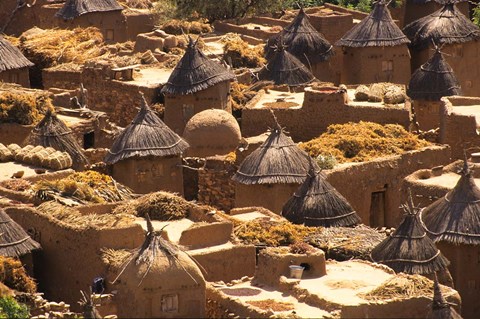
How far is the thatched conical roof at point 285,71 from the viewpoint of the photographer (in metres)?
64.1

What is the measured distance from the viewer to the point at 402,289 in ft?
135

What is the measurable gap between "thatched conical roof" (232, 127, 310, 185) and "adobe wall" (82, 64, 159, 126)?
993cm

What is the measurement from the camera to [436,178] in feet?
175

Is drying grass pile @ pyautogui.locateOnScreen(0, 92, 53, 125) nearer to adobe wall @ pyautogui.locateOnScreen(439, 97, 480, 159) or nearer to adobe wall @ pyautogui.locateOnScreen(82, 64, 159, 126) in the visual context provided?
adobe wall @ pyautogui.locateOnScreen(82, 64, 159, 126)

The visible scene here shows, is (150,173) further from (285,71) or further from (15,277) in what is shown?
(285,71)

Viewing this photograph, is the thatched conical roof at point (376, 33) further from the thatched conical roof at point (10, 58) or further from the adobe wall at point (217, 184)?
the adobe wall at point (217, 184)

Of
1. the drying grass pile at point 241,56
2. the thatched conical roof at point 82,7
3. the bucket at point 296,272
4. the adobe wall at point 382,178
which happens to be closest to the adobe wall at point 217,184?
the adobe wall at point 382,178

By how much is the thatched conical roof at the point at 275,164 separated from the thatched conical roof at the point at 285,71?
1078cm

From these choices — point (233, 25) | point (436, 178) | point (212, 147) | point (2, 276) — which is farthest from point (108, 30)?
point (2, 276)

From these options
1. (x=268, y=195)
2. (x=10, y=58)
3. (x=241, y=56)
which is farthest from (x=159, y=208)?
(x=241, y=56)

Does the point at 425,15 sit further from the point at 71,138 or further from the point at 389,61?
the point at 71,138

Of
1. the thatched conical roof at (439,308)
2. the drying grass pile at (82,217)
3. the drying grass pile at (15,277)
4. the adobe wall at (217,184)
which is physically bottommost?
the adobe wall at (217,184)

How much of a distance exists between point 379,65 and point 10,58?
10637 millimetres

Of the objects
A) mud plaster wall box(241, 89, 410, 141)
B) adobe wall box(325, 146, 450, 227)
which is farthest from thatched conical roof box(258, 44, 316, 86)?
adobe wall box(325, 146, 450, 227)
